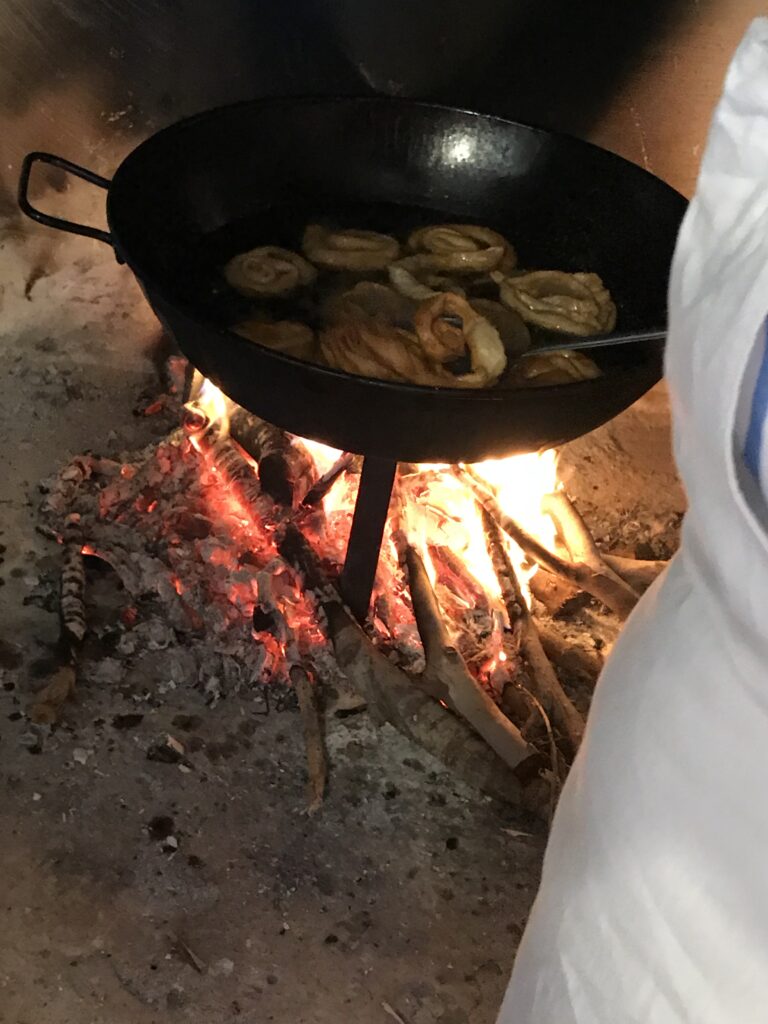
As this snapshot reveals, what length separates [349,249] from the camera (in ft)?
4.28

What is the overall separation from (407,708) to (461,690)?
0.27 feet

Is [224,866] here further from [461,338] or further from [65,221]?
[65,221]

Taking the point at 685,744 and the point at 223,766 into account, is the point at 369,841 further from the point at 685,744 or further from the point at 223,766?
the point at 685,744

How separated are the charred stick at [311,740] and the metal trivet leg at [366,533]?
146mm

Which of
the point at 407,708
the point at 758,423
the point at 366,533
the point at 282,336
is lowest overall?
the point at 407,708

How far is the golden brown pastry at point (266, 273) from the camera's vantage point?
1.22 meters

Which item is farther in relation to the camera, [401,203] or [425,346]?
[401,203]

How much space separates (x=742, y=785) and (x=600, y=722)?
0.14 metres

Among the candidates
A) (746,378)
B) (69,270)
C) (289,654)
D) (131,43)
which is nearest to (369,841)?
(289,654)

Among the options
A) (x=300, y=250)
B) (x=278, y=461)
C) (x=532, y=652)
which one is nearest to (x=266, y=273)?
(x=300, y=250)

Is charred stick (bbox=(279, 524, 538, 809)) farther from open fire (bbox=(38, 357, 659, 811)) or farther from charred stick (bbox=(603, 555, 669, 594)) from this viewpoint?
charred stick (bbox=(603, 555, 669, 594))

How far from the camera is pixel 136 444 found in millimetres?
1825

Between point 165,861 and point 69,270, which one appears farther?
point 69,270

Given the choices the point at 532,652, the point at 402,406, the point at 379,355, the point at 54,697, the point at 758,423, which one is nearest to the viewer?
the point at 758,423
